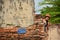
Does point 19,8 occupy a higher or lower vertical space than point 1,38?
higher

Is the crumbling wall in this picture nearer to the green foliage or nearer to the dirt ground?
the dirt ground

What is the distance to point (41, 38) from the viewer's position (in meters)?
6.07

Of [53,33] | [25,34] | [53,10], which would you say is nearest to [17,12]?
[25,34]

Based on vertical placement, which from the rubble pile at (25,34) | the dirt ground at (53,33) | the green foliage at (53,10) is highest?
the green foliage at (53,10)

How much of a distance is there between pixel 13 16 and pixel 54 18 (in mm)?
2211

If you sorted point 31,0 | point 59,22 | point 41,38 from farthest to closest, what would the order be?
point 31,0 < point 41,38 < point 59,22

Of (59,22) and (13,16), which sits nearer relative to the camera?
(59,22)

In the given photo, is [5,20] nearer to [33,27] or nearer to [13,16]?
[13,16]

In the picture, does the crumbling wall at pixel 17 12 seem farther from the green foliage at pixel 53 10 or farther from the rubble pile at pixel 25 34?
the green foliage at pixel 53 10

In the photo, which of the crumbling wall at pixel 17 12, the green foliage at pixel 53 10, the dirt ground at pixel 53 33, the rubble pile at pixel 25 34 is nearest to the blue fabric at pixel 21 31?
the rubble pile at pixel 25 34

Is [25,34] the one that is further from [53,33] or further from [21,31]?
[53,33]

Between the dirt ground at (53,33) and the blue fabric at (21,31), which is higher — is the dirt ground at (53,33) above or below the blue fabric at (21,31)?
above

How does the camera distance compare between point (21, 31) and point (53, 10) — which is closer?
point (53, 10)

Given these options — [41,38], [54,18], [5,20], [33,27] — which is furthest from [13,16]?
[54,18]
